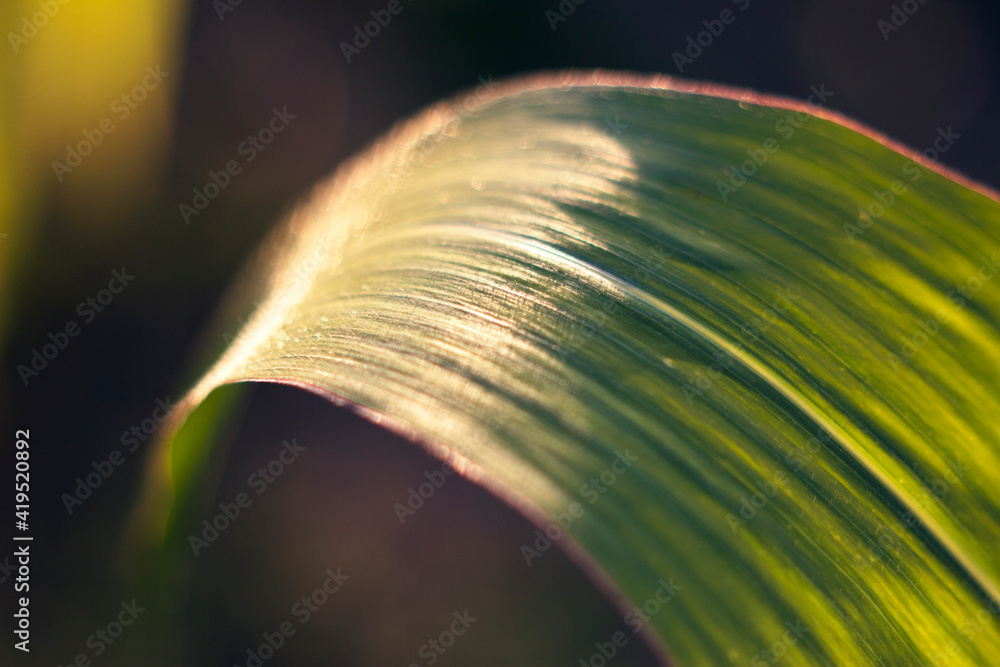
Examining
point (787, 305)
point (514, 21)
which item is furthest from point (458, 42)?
point (787, 305)

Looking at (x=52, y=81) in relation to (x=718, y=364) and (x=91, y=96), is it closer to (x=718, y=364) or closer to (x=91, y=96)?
(x=91, y=96)

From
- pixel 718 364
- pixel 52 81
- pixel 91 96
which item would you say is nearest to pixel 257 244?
pixel 91 96

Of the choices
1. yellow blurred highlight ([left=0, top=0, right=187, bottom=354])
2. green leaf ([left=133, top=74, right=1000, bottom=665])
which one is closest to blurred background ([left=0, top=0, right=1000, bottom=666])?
yellow blurred highlight ([left=0, top=0, right=187, bottom=354])

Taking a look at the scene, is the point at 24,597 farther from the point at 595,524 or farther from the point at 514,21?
the point at 514,21

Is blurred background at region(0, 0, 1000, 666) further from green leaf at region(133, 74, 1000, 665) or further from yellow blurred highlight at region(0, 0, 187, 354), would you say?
green leaf at region(133, 74, 1000, 665)

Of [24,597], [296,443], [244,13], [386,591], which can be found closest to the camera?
[24,597]

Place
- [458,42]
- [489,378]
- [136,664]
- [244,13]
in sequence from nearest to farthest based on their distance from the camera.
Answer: [489,378] < [136,664] < [244,13] < [458,42]
